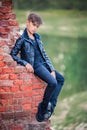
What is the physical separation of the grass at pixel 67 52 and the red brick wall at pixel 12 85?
3144 millimetres

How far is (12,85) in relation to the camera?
19.2 feet

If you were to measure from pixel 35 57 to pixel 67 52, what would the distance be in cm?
1243

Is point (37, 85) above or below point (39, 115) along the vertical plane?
above

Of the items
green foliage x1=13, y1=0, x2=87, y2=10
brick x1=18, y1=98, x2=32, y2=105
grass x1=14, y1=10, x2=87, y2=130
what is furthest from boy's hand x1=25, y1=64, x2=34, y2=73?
green foliage x1=13, y1=0, x2=87, y2=10

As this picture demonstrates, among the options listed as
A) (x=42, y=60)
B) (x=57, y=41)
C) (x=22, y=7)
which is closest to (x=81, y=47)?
(x=57, y=41)

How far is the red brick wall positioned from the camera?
5.85m

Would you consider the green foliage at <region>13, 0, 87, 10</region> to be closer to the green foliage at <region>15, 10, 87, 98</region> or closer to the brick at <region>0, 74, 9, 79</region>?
the green foliage at <region>15, 10, 87, 98</region>

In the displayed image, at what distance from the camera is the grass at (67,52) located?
411 inches

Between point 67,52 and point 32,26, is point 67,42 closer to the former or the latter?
point 67,52

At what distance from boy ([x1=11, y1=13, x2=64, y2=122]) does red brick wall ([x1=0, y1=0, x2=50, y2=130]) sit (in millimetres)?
87

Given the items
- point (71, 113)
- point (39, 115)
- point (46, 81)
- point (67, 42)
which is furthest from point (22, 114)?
point (67, 42)

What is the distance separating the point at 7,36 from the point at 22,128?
1087 millimetres

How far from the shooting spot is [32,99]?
598 centimetres

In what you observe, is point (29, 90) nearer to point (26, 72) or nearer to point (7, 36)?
point (26, 72)
